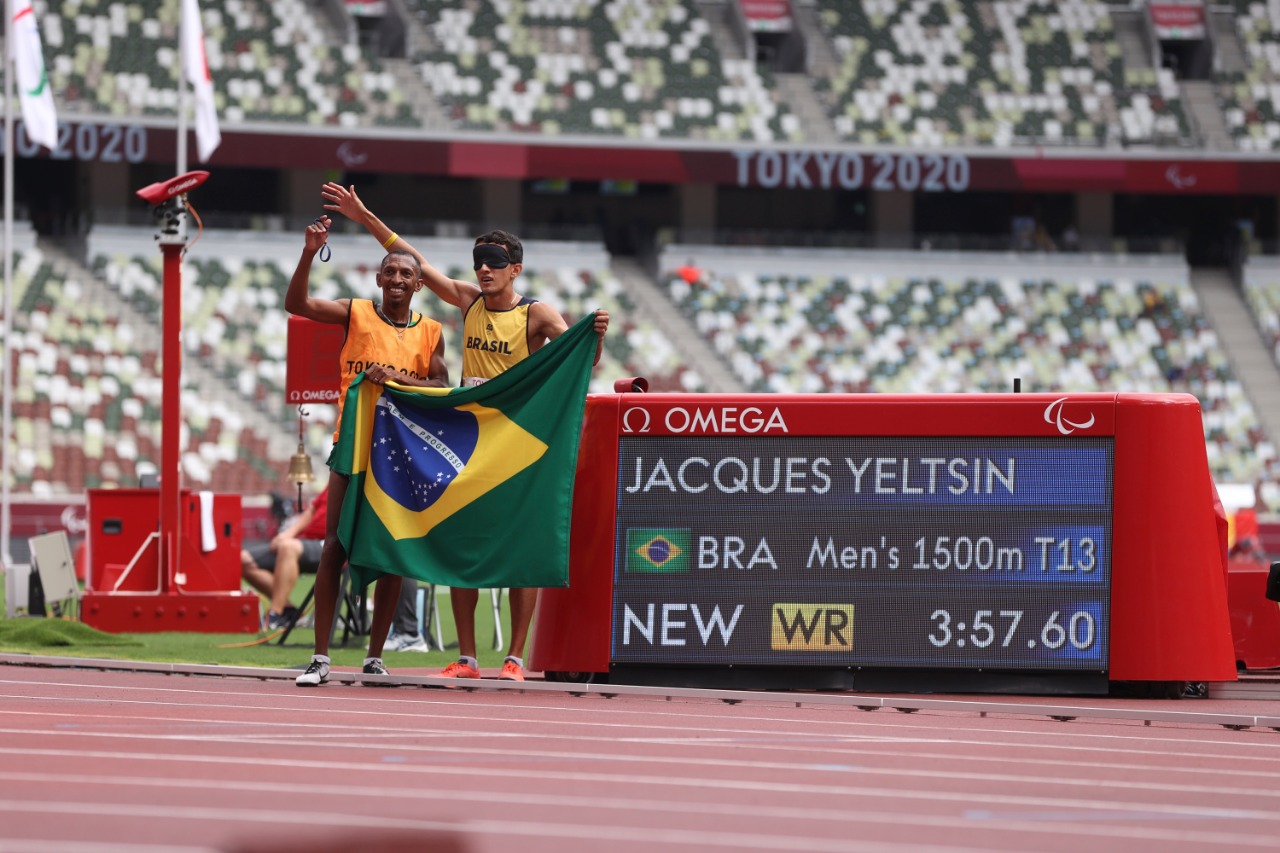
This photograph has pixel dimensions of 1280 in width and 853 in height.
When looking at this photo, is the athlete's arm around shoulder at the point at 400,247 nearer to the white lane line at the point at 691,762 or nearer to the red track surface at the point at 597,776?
the red track surface at the point at 597,776

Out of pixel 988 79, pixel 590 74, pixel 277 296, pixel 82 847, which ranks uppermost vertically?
pixel 988 79

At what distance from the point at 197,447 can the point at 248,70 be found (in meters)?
9.45

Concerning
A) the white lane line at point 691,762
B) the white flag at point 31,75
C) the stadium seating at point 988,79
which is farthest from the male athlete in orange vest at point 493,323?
the stadium seating at point 988,79

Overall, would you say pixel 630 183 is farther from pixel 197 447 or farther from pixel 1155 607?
pixel 1155 607

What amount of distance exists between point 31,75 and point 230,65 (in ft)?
44.2

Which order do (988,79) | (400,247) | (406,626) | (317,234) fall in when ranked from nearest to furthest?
(317,234) → (400,247) → (406,626) → (988,79)

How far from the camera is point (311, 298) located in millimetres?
8328

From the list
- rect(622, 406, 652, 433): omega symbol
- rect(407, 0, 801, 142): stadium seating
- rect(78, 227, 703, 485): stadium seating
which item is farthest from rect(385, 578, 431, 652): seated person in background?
rect(407, 0, 801, 142): stadium seating

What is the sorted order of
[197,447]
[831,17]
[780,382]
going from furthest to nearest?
[831,17]
[780,382]
[197,447]

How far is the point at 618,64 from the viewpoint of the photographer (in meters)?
38.6

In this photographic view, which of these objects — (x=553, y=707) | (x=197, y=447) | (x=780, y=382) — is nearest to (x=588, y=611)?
(x=553, y=707)

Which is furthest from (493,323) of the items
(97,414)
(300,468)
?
(97,414)

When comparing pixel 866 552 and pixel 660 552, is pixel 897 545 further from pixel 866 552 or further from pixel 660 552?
pixel 660 552

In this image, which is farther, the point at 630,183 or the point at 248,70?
the point at 630,183
